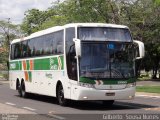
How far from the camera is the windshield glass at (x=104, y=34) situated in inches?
733

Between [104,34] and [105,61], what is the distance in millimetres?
1215

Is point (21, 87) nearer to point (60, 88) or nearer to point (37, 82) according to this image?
point (37, 82)

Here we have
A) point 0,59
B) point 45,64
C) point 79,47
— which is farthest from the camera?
point 0,59

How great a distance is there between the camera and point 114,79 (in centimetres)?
1833

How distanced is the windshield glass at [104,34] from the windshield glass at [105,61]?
26cm

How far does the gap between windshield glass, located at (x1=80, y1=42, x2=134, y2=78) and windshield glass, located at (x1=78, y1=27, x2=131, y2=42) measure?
0.26m

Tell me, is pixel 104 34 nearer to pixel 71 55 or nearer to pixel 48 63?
pixel 71 55

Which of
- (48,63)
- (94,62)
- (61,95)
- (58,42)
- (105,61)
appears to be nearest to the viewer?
(94,62)

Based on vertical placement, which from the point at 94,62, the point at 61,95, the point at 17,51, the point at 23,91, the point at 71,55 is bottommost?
the point at 23,91

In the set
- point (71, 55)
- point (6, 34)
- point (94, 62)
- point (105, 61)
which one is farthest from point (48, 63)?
point (6, 34)

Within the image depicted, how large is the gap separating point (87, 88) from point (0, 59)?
2397 inches

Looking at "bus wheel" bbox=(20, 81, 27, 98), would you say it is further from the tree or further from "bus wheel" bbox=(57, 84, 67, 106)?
the tree

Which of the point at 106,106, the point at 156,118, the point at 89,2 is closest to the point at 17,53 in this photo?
the point at 106,106

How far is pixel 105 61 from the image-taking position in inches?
720
